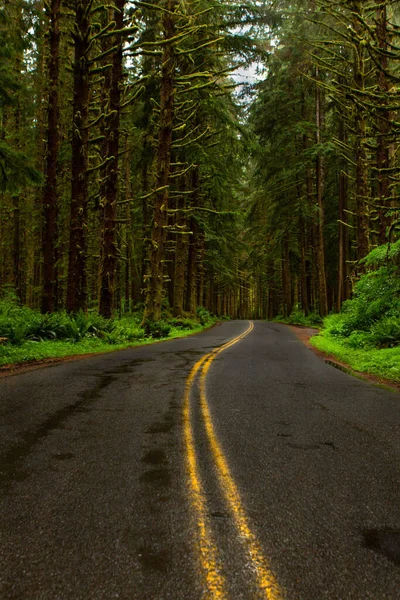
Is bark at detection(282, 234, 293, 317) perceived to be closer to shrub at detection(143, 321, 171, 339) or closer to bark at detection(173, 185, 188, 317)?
bark at detection(173, 185, 188, 317)

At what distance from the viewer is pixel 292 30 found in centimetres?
2742

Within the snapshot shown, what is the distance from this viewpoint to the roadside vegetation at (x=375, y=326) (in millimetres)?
10031

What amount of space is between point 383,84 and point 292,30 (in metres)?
15.9

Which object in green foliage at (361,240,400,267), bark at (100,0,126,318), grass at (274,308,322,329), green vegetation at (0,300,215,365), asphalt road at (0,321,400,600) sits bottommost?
grass at (274,308,322,329)

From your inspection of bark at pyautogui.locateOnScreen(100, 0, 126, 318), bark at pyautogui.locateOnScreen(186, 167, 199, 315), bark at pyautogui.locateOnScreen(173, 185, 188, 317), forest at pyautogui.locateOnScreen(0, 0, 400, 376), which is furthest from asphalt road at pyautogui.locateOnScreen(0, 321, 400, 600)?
bark at pyautogui.locateOnScreen(186, 167, 199, 315)

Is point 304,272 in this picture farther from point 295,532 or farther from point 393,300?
point 295,532

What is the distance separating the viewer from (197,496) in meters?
2.97

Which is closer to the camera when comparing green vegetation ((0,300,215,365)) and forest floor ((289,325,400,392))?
forest floor ((289,325,400,392))

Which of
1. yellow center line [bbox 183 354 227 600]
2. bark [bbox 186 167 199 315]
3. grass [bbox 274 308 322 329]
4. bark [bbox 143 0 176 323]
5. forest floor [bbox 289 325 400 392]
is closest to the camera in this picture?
yellow center line [bbox 183 354 227 600]

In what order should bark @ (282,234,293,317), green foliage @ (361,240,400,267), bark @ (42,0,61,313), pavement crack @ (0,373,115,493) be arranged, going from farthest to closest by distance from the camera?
bark @ (282,234,293,317) < bark @ (42,0,61,313) < green foliage @ (361,240,400,267) < pavement crack @ (0,373,115,493)

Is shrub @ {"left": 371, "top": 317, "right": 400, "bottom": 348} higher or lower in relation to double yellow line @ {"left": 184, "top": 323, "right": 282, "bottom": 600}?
higher

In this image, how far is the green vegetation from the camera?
10328 mm

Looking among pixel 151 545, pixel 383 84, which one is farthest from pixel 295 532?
pixel 383 84

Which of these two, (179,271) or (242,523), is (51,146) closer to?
(179,271)
